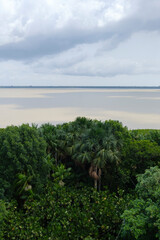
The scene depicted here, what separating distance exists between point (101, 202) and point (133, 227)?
Answer: 22.3 ft

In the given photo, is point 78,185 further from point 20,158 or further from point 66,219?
point 66,219

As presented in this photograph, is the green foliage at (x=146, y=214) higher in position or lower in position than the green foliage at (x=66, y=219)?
higher

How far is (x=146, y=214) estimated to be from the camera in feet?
56.5

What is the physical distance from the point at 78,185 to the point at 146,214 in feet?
50.9

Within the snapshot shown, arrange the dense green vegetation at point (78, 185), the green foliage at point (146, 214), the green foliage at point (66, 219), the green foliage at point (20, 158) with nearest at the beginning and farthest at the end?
the green foliage at point (146, 214) < the dense green vegetation at point (78, 185) < the green foliage at point (66, 219) < the green foliage at point (20, 158)

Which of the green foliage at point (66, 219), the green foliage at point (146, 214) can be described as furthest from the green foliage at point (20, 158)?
the green foliage at point (146, 214)

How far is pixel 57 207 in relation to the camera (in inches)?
847

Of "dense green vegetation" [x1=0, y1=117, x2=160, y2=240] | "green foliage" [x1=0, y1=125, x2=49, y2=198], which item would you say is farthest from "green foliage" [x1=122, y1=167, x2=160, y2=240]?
"green foliage" [x1=0, y1=125, x2=49, y2=198]

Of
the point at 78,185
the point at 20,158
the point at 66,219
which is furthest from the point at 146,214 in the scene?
the point at 78,185

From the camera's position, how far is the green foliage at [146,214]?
15891mm

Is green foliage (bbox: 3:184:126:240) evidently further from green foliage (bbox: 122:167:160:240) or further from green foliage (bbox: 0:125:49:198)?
green foliage (bbox: 0:125:49:198)

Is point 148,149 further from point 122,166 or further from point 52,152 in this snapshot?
point 52,152

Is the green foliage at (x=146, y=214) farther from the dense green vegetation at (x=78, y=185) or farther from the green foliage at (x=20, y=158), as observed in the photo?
the green foliage at (x=20, y=158)

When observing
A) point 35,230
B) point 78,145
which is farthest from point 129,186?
point 35,230
